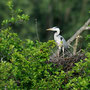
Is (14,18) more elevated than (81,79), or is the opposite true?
(14,18)

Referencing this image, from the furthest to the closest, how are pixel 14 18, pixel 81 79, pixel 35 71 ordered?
1. pixel 14 18
2. pixel 35 71
3. pixel 81 79

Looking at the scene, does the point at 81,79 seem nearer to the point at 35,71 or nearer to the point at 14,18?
the point at 35,71

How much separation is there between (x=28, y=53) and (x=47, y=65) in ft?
1.20

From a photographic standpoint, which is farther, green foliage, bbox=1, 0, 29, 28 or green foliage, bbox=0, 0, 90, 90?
green foliage, bbox=1, 0, 29, 28

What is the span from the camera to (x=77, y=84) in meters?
5.46

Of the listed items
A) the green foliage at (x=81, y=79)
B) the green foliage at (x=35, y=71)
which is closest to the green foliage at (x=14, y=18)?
the green foliage at (x=35, y=71)

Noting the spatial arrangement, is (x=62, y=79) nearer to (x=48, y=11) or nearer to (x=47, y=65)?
(x=47, y=65)

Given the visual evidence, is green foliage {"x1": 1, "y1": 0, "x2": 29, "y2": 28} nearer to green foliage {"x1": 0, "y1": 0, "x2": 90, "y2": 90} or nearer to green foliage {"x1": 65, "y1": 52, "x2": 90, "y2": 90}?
green foliage {"x1": 0, "y1": 0, "x2": 90, "y2": 90}

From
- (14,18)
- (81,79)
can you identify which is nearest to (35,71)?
(81,79)

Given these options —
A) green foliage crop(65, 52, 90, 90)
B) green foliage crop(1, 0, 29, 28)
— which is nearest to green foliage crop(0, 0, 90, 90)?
green foliage crop(65, 52, 90, 90)

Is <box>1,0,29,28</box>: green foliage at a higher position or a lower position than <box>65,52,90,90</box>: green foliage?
higher

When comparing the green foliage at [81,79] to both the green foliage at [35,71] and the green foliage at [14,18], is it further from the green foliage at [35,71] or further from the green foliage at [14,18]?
the green foliage at [14,18]

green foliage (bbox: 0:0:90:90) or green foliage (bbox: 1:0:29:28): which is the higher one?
green foliage (bbox: 1:0:29:28)

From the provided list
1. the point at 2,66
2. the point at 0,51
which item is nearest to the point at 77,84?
the point at 2,66
